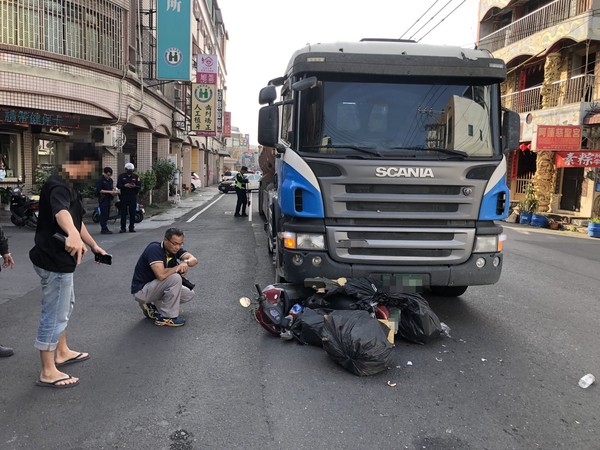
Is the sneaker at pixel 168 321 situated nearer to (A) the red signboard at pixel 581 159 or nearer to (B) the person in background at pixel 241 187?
(B) the person in background at pixel 241 187

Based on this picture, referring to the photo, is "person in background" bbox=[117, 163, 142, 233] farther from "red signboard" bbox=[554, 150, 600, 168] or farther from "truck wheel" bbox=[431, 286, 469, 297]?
"red signboard" bbox=[554, 150, 600, 168]

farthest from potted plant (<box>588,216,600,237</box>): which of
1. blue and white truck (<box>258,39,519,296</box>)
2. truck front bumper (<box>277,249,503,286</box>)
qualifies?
truck front bumper (<box>277,249,503,286</box>)

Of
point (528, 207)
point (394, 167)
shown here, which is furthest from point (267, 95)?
point (528, 207)

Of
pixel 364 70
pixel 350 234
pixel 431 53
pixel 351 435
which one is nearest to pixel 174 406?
pixel 351 435

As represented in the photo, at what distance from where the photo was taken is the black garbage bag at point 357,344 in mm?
3959

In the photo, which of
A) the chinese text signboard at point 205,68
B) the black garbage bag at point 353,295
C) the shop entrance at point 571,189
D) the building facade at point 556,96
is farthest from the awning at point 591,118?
the chinese text signboard at point 205,68

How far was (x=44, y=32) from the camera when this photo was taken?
1330 centimetres

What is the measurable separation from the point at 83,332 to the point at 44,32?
37.8ft

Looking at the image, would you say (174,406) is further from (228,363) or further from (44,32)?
(44,32)

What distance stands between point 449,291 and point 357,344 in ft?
9.79

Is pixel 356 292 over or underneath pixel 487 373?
over

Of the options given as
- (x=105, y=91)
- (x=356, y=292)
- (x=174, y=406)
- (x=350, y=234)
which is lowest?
(x=174, y=406)

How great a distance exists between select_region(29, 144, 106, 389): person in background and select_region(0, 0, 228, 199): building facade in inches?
320

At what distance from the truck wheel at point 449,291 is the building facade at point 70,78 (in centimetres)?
883
